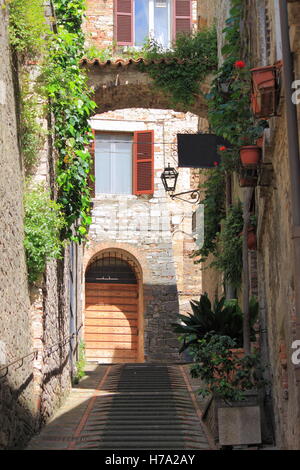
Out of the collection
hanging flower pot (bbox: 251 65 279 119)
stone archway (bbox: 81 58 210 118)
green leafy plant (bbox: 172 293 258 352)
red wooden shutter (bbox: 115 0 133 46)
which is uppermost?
red wooden shutter (bbox: 115 0 133 46)

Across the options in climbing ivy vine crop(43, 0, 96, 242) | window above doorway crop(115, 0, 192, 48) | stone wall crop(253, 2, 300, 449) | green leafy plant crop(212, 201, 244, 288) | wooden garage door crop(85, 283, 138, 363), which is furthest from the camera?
wooden garage door crop(85, 283, 138, 363)

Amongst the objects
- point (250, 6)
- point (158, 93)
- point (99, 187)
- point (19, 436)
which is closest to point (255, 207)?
point (250, 6)

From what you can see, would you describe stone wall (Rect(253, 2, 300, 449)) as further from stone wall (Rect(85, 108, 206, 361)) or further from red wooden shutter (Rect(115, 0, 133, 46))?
stone wall (Rect(85, 108, 206, 361))

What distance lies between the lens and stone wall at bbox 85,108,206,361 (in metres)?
20.6

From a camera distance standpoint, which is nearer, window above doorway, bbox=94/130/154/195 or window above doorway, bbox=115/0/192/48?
window above doorway, bbox=115/0/192/48

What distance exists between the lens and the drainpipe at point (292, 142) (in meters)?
5.42

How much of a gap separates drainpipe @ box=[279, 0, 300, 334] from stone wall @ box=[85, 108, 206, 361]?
591 inches

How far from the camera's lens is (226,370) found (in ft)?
28.6

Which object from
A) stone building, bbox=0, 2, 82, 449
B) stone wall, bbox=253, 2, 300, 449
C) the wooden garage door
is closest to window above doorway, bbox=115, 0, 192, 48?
the wooden garage door

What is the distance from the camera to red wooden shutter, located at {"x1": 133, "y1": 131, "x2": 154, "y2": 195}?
2220 cm

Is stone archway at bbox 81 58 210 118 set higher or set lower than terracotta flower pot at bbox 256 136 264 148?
higher

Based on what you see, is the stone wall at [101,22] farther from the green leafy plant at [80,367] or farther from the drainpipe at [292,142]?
the drainpipe at [292,142]

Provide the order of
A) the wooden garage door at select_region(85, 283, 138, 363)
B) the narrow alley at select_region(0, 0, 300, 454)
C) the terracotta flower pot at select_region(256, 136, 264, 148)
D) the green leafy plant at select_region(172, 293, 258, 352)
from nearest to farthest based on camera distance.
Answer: the narrow alley at select_region(0, 0, 300, 454) → the terracotta flower pot at select_region(256, 136, 264, 148) → the green leafy plant at select_region(172, 293, 258, 352) → the wooden garage door at select_region(85, 283, 138, 363)

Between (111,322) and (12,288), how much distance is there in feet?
41.8
